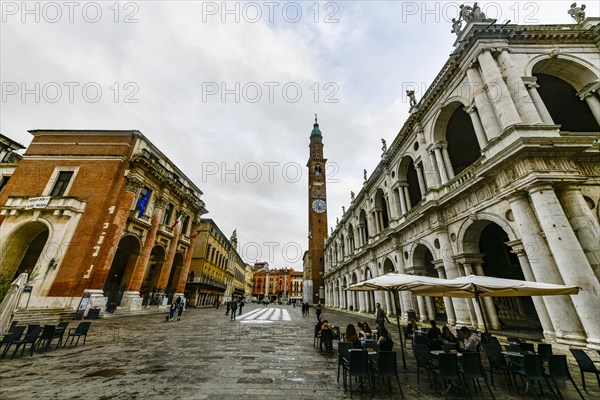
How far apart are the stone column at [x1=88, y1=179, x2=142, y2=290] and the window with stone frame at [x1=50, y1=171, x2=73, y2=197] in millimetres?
4739

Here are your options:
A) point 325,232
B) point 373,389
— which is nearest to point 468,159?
point 373,389

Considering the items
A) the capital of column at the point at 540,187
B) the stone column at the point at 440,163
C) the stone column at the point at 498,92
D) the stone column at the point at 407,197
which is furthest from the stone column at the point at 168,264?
the capital of column at the point at 540,187

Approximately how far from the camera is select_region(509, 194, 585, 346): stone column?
739cm

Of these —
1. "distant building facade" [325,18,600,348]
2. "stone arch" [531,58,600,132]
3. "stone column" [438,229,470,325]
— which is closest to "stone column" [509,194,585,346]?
"distant building facade" [325,18,600,348]

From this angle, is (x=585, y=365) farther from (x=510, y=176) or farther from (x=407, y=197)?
(x=407, y=197)

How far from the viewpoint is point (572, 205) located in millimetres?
8391

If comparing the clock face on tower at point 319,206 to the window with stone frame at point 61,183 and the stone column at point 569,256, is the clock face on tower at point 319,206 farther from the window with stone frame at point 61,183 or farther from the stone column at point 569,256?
the stone column at point 569,256

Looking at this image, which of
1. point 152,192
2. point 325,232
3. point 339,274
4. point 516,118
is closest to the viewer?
point 516,118

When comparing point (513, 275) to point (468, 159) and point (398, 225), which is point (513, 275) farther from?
point (468, 159)

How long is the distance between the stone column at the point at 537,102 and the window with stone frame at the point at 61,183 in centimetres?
3124

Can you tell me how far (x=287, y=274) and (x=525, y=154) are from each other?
10647 cm

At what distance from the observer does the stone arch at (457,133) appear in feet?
48.0

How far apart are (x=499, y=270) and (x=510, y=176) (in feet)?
32.6

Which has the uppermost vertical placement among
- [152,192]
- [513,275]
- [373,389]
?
[152,192]
